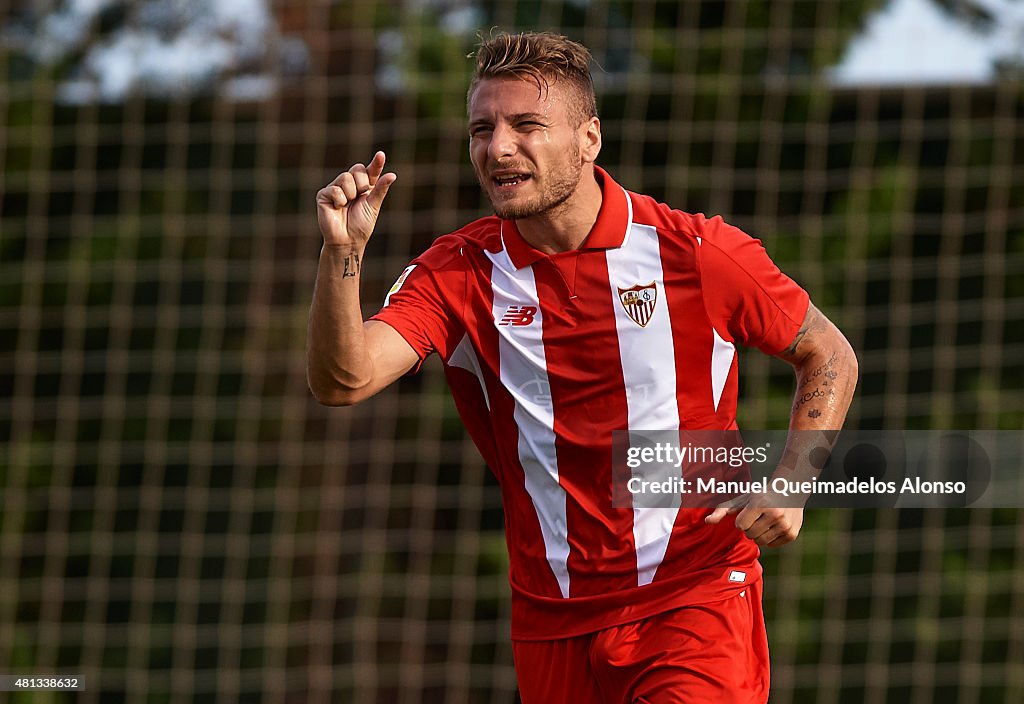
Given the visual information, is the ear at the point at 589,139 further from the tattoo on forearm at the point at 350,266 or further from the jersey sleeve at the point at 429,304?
the tattoo on forearm at the point at 350,266

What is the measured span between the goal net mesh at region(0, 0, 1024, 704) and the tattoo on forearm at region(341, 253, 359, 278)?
173 inches

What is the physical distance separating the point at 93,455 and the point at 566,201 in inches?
196

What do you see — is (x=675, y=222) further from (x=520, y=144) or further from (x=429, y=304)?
(x=429, y=304)

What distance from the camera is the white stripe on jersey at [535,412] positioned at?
124 inches

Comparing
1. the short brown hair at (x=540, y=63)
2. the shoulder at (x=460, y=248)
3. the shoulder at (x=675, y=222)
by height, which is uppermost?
the short brown hair at (x=540, y=63)

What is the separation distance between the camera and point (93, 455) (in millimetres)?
7457

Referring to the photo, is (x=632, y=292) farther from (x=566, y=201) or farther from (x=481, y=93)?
(x=481, y=93)

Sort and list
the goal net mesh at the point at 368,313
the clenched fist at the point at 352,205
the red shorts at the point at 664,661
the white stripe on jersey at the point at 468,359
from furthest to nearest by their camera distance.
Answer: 1. the goal net mesh at the point at 368,313
2. the white stripe on jersey at the point at 468,359
3. the red shorts at the point at 664,661
4. the clenched fist at the point at 352,205

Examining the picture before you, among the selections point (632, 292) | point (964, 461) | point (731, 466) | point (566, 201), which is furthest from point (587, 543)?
point (964, 461)

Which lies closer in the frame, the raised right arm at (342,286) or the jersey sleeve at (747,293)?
the raised right arm at (342,286)

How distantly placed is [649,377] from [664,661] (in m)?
0.62

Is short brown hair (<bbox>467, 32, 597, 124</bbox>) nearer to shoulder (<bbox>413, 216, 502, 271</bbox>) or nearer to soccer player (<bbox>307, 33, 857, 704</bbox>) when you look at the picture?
soccer player (<bbox>307, 33, 857, 704</bbox>)

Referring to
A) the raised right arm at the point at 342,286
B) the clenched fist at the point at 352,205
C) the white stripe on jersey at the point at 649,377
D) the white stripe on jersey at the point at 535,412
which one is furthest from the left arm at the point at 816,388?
the clenched fist at the point at 352,205

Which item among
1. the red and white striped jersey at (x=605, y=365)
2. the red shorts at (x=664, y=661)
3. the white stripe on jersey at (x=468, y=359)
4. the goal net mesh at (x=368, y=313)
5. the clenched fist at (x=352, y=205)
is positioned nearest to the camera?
→ the clenched fist at (x=352, y=205)
